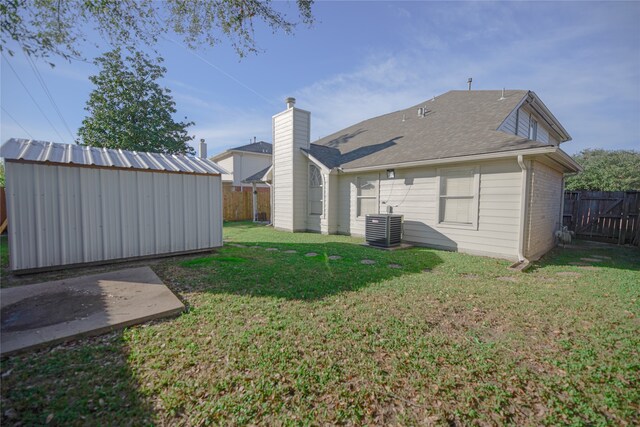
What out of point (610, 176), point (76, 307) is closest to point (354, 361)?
point (76, 307)

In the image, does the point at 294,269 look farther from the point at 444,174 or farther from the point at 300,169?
the point at 300,169

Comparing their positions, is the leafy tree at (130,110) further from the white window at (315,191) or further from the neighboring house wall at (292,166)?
the white window at (315,191)

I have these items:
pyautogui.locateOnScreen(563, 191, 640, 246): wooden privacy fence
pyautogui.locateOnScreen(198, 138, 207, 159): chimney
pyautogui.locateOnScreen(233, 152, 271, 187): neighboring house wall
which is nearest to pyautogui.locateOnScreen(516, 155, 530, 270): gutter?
pyautogui.locateOnScreen(563, 191, 640, 246): wooden privacy fence

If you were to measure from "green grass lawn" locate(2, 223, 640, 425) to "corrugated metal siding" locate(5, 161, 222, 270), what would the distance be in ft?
8.31

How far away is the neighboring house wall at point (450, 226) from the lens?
649cm

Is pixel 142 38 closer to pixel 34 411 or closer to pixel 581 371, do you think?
pixel 34 411

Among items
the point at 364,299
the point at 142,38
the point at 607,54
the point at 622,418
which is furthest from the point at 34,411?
the point at 607,54

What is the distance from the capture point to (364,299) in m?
3.98

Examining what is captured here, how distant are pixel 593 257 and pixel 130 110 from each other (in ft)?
70.7

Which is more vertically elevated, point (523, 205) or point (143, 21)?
point (143, 21)

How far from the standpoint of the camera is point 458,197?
7371 mm

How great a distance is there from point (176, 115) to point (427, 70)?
50.7 ft

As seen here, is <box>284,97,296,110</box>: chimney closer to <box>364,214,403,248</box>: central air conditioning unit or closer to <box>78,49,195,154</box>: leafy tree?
<box>364,214,403,248</box>: central air conditioning unit

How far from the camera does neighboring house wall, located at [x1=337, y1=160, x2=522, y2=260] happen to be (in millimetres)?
6488
